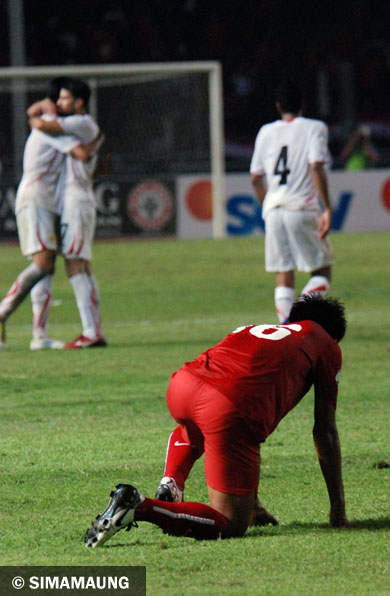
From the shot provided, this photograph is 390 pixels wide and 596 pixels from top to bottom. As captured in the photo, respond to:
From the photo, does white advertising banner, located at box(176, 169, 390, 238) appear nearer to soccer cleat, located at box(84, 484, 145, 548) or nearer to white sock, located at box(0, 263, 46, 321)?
white sock, located at box(0, 263, 46, 321)

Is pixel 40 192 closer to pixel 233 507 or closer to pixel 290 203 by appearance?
pixel 290 203

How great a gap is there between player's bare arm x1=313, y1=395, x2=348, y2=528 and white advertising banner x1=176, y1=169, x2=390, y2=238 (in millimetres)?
16740

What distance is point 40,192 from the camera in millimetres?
9547

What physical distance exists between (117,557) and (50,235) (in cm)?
581

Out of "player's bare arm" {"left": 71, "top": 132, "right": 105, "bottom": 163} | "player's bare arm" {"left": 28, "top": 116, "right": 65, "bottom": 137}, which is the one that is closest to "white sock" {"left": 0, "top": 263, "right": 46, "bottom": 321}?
"player's bare arm" {"left": 71, "top": 132, "right": 105, "bottom": 163}

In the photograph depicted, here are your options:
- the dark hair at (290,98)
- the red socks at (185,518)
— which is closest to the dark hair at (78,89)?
the dark hair at (290,98)

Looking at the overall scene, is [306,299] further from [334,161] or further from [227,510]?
[334,161]

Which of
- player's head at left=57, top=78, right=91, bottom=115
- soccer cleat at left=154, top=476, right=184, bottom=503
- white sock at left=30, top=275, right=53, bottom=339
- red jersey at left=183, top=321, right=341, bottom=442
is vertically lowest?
white sock at left=30, top=275, right=53, bottom=339

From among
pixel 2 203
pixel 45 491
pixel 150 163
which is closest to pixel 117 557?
pixel 45 491

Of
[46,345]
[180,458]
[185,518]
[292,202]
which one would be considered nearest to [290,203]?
[292,202]

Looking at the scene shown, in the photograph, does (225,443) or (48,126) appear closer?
(225,443)

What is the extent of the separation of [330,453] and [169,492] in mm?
631

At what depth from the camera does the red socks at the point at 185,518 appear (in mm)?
3996

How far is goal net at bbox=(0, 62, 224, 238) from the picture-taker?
20859 millimetres
